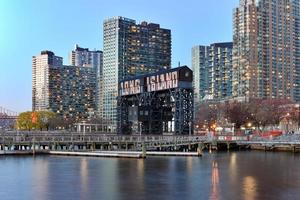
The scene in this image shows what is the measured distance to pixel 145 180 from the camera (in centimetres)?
5403

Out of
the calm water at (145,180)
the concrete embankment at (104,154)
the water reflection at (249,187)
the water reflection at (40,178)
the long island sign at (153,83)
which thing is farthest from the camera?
the long island sign at (153,83)

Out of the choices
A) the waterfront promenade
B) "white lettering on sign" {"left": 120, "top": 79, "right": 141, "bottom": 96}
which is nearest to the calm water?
the waterfront promenade

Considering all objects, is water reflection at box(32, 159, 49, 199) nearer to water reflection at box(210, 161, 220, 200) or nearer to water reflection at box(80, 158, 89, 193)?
water reflection at box(80, 158, 89, 193)

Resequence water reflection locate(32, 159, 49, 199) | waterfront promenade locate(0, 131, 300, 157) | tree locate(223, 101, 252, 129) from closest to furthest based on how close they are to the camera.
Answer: water reflection locate(32, 159, 49, 199)
waterfront promenade locate(0, 131, 300, 157)
tree locate(223, 101, 252, 129)

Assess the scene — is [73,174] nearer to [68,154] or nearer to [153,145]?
[68,154]

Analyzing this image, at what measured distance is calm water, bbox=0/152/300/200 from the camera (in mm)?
44531

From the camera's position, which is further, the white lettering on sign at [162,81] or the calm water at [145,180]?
the white lettering on sign at [162,81]

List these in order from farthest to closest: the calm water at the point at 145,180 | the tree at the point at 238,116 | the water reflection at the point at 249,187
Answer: the tree at the point at 238,116 < the calm water at the point at 145,180 < the water reflection at the point at 249,187

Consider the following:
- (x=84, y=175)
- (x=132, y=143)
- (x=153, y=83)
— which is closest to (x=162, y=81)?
(x=153, y=83)

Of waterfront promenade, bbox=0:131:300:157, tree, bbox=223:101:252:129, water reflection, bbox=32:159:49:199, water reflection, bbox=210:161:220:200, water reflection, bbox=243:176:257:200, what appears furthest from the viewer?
tree, bbox=223:101:252:129

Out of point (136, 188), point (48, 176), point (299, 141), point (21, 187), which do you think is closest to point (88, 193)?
point (136, 188)

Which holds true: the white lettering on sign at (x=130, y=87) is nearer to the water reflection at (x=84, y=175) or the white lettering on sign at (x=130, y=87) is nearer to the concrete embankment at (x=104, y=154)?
the concrete embankment at (x=104, y=154)

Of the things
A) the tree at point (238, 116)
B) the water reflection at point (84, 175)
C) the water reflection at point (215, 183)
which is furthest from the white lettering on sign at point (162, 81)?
the tree at point (238, 116)

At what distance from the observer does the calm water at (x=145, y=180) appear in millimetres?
44531
